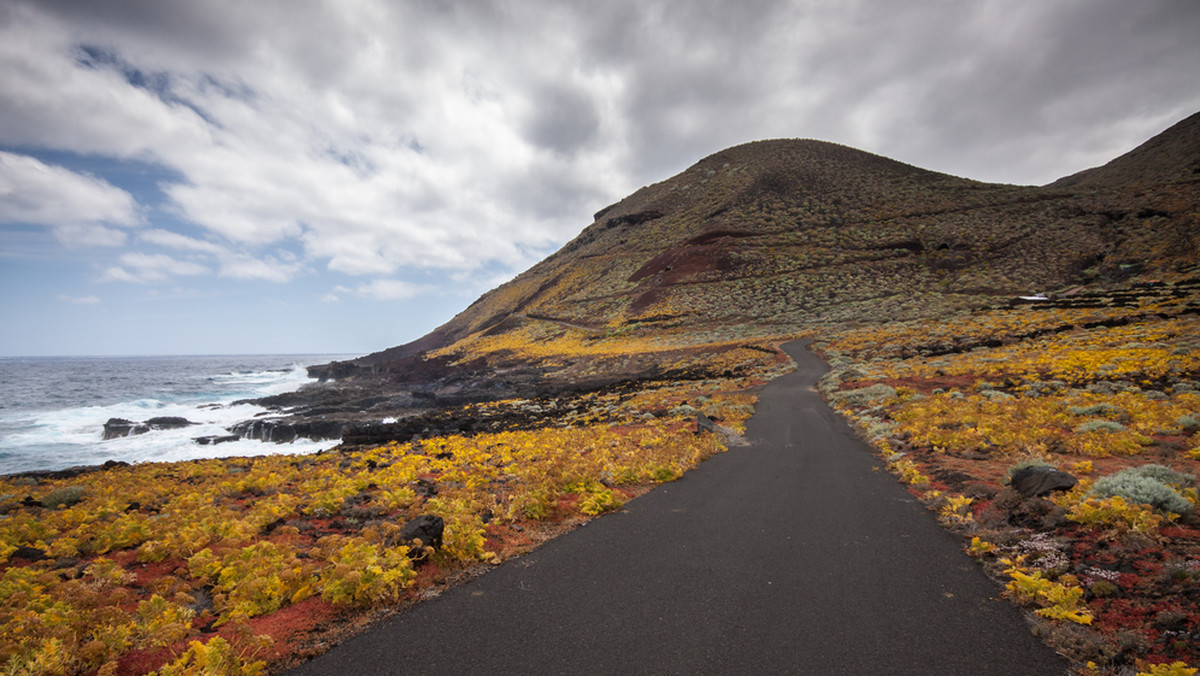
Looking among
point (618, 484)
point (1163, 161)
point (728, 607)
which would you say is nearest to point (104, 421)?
point (618, 484)

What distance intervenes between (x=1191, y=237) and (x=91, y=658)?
69.6m

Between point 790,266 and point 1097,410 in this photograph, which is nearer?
point 1097,410

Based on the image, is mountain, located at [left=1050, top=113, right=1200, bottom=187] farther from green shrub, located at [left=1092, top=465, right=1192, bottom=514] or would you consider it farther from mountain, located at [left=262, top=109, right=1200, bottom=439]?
green shrub, located at [left=1092, top=465, right=1192, bottom=514]

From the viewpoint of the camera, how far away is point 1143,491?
555 centimetres

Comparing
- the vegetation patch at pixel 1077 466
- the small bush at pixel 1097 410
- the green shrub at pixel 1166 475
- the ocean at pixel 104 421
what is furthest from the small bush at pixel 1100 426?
the ocean at pixel 104 421

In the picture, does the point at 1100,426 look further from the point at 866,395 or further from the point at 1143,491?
the point at 866,395

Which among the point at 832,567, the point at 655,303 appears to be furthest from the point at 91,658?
the point at 655,303

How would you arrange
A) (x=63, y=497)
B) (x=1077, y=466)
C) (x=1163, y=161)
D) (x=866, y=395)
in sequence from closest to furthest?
(x=1077, y=466) → (x=63, y=497) → (x=866, y=395) → (x=1163, y=161)

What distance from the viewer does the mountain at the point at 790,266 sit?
39.6m

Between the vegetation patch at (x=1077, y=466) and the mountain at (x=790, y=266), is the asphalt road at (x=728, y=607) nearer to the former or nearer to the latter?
the vegetation patch at (x=1077, y=466)

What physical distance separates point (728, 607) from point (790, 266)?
57.7 meters

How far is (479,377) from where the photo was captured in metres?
42.0

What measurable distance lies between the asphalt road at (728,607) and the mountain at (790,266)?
21.2 m

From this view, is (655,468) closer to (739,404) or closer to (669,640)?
(669,640)
